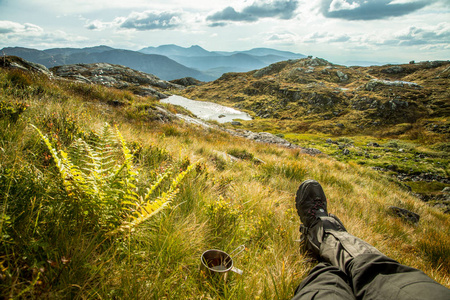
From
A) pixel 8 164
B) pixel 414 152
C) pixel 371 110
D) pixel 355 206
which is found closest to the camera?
pixel 8 164

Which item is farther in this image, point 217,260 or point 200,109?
point 200,109

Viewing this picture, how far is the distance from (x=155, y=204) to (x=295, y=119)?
71.3 metres

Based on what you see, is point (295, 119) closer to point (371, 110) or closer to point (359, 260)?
point (371, 110)

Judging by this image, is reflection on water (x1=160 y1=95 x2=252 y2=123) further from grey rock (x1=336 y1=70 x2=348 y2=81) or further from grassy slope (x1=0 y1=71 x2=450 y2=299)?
grey rock (x1=336 y1=70 x2=348 y2=81)

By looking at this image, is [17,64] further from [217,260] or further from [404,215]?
[404,215]

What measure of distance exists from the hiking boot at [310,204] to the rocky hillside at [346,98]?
54.5m

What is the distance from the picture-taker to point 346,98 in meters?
72.8

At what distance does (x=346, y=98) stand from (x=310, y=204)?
83.0 meters

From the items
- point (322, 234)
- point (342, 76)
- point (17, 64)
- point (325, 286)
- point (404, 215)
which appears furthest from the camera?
point (342, 76)

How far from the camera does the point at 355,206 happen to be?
16.2 ft

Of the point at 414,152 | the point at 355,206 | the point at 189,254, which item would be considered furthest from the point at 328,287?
the point at 414,152

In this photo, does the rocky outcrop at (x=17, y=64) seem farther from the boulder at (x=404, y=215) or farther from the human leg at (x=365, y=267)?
the boulder at (x=404, y=215)

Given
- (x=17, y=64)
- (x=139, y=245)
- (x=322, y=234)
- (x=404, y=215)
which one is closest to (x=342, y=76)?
(x=404, y=215)

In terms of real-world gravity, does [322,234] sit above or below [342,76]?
below
